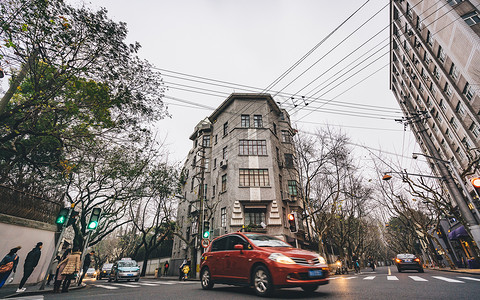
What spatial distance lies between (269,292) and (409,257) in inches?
620

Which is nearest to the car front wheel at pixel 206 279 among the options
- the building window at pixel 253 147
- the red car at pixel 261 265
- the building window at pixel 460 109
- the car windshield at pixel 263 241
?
the red car at pixel 261 265

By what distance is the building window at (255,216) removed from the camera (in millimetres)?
20750

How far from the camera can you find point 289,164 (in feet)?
86.8

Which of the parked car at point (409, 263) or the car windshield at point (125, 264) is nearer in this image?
the parked car at point (409, 263)

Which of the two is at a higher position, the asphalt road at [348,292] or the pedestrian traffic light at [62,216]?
the pedestrian traffic light at [62,216]

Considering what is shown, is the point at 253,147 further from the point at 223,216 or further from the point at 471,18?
the point at 471,18

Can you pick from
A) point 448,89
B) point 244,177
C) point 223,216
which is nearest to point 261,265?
point 244,177

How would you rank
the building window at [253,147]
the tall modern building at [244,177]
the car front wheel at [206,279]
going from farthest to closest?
1. the building window at [253,147]
2. the tall modern building at [244,177]
3. the car front wheel at [206,279]

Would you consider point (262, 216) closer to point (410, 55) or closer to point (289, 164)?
point (289, 164)

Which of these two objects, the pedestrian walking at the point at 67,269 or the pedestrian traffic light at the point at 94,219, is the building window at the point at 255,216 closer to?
the pedestrian traffic light at the point at 94,219

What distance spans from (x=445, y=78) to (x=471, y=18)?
6.09m

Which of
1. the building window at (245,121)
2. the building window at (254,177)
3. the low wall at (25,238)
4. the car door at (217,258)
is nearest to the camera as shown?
A: the car door at (217,258)

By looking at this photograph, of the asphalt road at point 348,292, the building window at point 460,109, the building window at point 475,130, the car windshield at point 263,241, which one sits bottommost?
the asphalt road at point 348,292

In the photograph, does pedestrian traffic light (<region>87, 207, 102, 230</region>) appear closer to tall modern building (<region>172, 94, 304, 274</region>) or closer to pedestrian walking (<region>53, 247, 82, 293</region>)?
pedestrian walking (<region>53, 247, 82, 293</region>)
